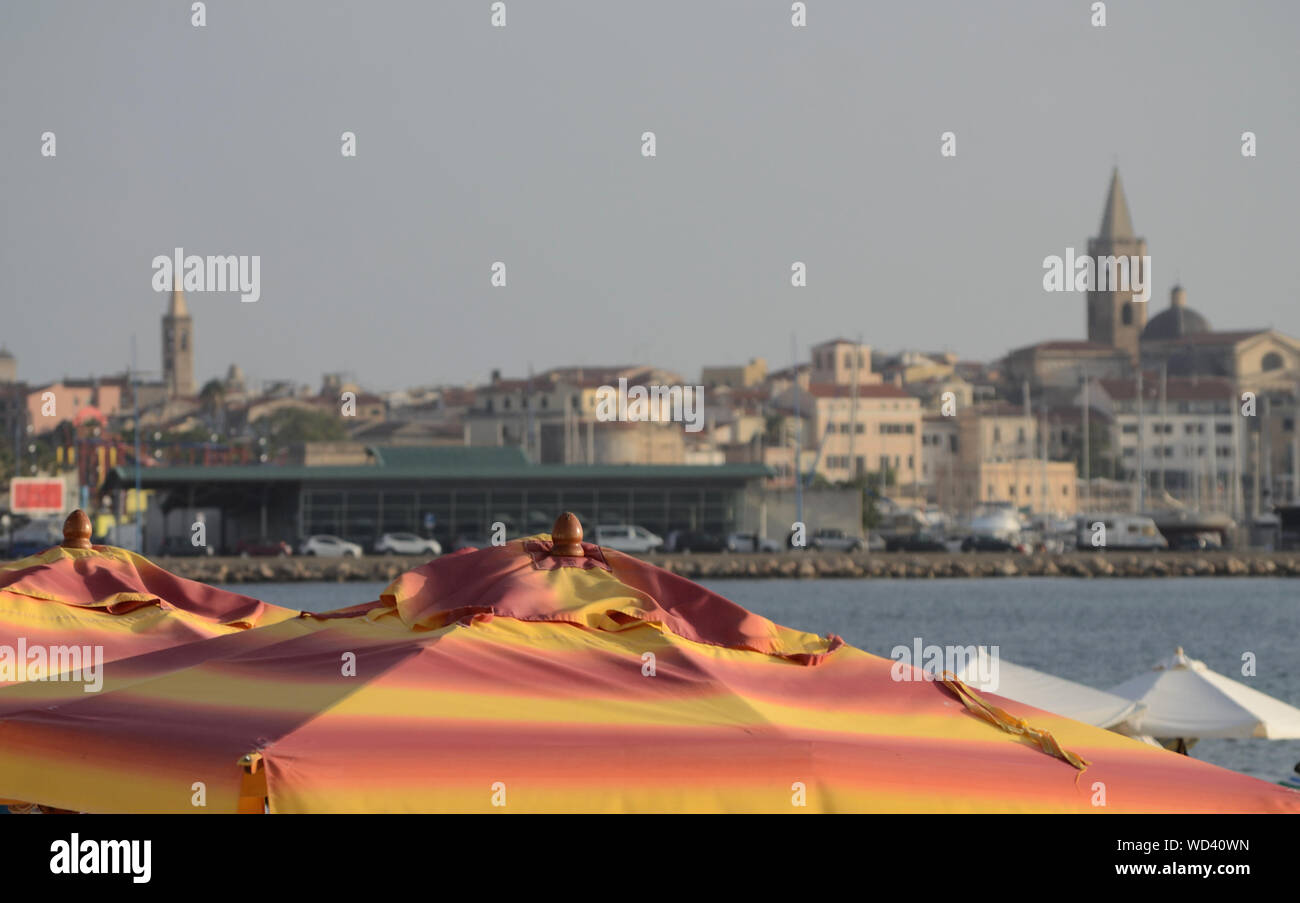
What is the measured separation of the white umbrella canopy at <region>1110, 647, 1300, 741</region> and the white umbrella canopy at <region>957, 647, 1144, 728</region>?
264mm

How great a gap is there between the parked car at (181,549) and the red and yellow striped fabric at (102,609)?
59399 mm

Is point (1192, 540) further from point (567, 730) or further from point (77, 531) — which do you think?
point (567, 730)

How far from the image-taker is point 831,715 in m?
5.38

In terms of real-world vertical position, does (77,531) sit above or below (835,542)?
above

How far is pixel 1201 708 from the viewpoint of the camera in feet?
42.4

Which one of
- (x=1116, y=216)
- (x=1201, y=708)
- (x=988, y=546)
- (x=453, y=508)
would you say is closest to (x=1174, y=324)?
(x=1116, y=216)

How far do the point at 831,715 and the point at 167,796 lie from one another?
5.93 ft

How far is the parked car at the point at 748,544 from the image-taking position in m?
69.6

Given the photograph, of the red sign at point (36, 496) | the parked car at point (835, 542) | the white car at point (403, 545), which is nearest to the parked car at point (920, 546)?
the parked car at point (835, 542)

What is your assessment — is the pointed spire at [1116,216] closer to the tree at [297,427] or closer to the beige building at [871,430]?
the beige building at [871,430]

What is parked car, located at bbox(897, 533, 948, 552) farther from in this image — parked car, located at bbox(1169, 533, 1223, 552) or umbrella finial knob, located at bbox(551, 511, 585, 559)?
umbrella finial knob, located at bbox(551, 511, 585, 559)

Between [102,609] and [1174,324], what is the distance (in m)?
185
